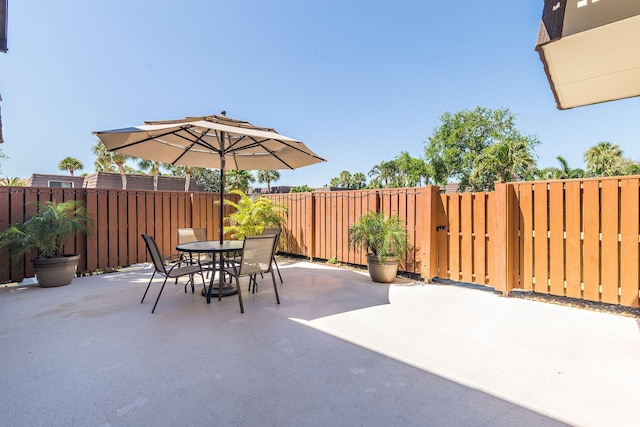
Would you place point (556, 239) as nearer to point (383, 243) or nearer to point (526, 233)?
point (526, 233)

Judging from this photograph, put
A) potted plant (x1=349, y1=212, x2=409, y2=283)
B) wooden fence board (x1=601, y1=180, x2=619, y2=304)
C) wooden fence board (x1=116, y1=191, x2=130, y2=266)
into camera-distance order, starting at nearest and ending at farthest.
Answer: wooden fence board (x1=601, y1=180, x2=619, y2=304)
potted plant (x1=349, y1=212, x2=409, y2=283)
wooden fence board (x1=116, y1=191, x2=130, y2=266)

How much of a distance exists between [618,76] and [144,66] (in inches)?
415

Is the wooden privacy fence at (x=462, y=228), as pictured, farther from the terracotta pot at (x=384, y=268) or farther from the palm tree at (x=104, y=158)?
the palm tree at (x=104, y=158)

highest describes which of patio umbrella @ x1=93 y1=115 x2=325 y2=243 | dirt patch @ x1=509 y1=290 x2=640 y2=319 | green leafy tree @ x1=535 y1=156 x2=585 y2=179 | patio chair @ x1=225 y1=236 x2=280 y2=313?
green leafy tree @ x1=535 y1=156 x2=585 y2=179

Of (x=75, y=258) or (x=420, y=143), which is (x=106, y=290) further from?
(x=420, y=143)

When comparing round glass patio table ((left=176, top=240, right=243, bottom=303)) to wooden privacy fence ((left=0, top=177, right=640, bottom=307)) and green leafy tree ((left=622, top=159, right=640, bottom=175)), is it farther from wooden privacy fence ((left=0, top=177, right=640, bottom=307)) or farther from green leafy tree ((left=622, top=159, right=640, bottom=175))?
green leafy tree ((left=622, top=159, right=640, bottom=175))

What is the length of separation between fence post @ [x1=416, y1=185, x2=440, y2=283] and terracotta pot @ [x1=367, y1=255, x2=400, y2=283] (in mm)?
469

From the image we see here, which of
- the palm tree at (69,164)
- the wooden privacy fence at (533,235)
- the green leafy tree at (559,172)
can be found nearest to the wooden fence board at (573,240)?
the wooden privacy fence at (533,235)

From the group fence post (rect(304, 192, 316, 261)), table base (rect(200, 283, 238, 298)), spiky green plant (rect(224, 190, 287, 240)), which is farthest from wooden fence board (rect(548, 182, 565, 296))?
spiky green plant (rect(224, 190, 287, 240))

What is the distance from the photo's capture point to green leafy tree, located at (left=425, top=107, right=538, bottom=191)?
2352 cm

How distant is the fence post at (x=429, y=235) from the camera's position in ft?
16.0

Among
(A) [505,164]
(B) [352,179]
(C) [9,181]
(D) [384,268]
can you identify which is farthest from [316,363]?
(B) [352,179]

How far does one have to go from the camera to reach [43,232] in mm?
4676

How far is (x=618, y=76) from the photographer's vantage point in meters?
2.33
